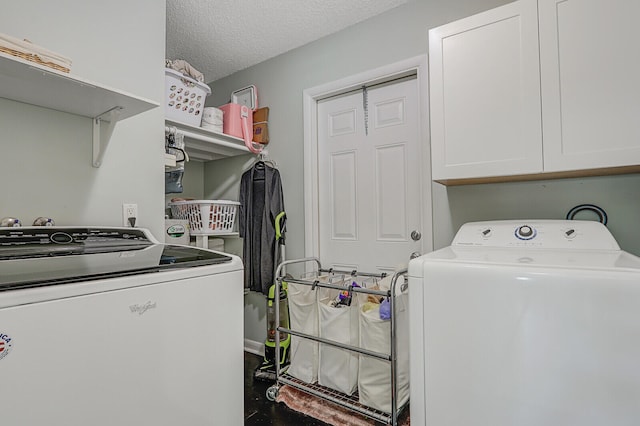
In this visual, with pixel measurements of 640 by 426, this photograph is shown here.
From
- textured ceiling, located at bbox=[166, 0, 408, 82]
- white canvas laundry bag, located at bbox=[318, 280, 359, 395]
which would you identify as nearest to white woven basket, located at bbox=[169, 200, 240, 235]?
white canvas laundry bag, located at bbox=[318, 280, 359, 395]

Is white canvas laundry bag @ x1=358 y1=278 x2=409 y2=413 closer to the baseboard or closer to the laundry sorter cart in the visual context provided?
the laundry sorter cart

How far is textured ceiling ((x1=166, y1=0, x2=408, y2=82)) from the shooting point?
196 cm

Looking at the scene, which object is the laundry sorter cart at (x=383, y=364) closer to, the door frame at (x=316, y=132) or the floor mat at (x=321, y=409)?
the floor mat at (x=321, y=409)

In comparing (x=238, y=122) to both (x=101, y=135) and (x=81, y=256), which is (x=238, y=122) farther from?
(x=81, y=256)

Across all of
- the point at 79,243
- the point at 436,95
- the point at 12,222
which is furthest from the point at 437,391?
the point at 12,222

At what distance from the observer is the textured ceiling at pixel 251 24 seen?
6.42ft

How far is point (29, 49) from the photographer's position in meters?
0.98

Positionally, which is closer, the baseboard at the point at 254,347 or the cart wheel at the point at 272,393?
the cart wheel at the point at 272,393

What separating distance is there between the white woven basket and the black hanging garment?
0.17 meters

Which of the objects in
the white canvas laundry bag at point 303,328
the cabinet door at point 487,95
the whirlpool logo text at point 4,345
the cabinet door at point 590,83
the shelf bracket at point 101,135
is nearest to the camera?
the whirlpool logo text at point 4,345

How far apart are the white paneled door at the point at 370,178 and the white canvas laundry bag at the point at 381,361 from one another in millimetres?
561

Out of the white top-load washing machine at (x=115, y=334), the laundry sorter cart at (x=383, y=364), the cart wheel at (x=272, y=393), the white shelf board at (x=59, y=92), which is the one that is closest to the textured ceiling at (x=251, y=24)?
the white shelf board at (x=59, y=92)

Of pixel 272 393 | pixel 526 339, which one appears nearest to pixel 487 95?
pixel 526 339

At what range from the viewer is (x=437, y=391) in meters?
1.05
